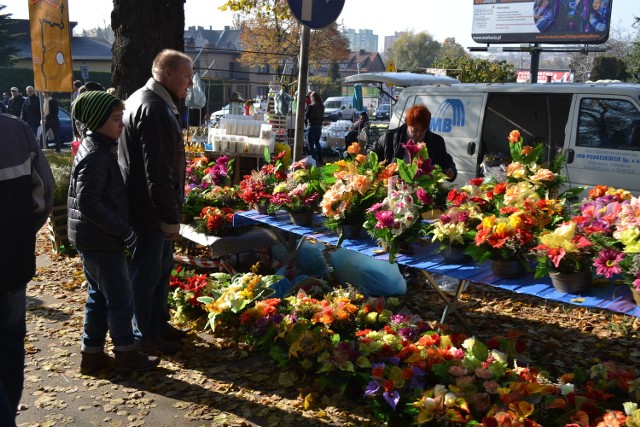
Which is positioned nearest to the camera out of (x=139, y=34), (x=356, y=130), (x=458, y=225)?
(x=458, y=225)

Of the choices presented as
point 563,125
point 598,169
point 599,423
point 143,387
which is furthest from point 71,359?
point 563,125

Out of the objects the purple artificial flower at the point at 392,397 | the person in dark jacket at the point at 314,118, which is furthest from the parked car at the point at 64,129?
the purple artificial flower at the point at 392,397

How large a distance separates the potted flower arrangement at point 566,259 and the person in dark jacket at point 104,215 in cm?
227

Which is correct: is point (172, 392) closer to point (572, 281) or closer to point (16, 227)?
point (16, 227)

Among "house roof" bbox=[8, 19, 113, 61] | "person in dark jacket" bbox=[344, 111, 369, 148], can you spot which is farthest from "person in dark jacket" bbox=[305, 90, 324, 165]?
"house roof" bbox=[8, 19, 113, 61]

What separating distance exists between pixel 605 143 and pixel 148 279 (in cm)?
539

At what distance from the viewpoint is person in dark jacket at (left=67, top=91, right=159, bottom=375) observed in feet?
12.2

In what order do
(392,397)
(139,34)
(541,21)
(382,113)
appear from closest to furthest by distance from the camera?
(392,397) < (139,34) < (541,21) < (382,113)

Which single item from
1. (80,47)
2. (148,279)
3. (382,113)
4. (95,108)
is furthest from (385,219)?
(80,47)

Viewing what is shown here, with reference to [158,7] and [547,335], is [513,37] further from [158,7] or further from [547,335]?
[547,335]

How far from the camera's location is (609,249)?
9.85 feet

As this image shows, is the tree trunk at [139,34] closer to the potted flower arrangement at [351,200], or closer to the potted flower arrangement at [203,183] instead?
the potted flower arrangement at [203,183]

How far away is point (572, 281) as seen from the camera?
311cm

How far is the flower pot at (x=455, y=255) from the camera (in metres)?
3.74
